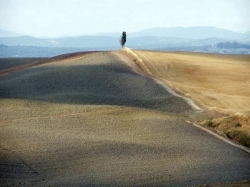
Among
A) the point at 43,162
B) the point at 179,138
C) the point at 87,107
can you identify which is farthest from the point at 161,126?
the point at 43,162

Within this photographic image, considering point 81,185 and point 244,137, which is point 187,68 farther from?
point 81,185

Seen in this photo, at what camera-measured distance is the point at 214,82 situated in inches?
2488

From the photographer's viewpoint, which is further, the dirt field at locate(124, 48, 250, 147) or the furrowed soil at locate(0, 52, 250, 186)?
the dirt field at locate(124, 48, 250, 147)

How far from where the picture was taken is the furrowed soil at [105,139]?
2689 cm

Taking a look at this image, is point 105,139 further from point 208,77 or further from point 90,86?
point 208,77

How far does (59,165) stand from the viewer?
93.3ft

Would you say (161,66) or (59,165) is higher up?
(161,66)

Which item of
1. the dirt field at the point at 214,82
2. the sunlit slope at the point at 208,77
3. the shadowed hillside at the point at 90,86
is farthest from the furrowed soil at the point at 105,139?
the sunlit slope at the point at 208,77

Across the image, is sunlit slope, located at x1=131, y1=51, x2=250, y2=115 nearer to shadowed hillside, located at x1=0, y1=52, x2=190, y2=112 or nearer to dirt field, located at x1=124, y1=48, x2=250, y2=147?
dirt field, located at x1=124, y1=48, x2=250, y2=147

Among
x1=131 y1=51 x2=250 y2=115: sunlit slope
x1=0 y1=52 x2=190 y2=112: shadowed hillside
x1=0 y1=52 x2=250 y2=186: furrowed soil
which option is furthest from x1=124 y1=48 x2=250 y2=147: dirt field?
x1=0 y1=52 x2=190 y2=112: shadowed hillside

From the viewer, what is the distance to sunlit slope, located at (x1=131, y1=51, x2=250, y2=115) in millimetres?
50256

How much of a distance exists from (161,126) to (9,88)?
79.9ft

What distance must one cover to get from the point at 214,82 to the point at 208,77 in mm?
2723

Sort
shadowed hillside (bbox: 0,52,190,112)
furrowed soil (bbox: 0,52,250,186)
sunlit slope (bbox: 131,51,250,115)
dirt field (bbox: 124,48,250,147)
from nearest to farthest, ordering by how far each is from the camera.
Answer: furrowed soil (bbox: 0,52,250,186)
dirt field (bbox: 124,48,250,147)
shadowed hillside (bbox: 0,52,190,112)
sunlit slope (bbox: 131,51,250,115)
